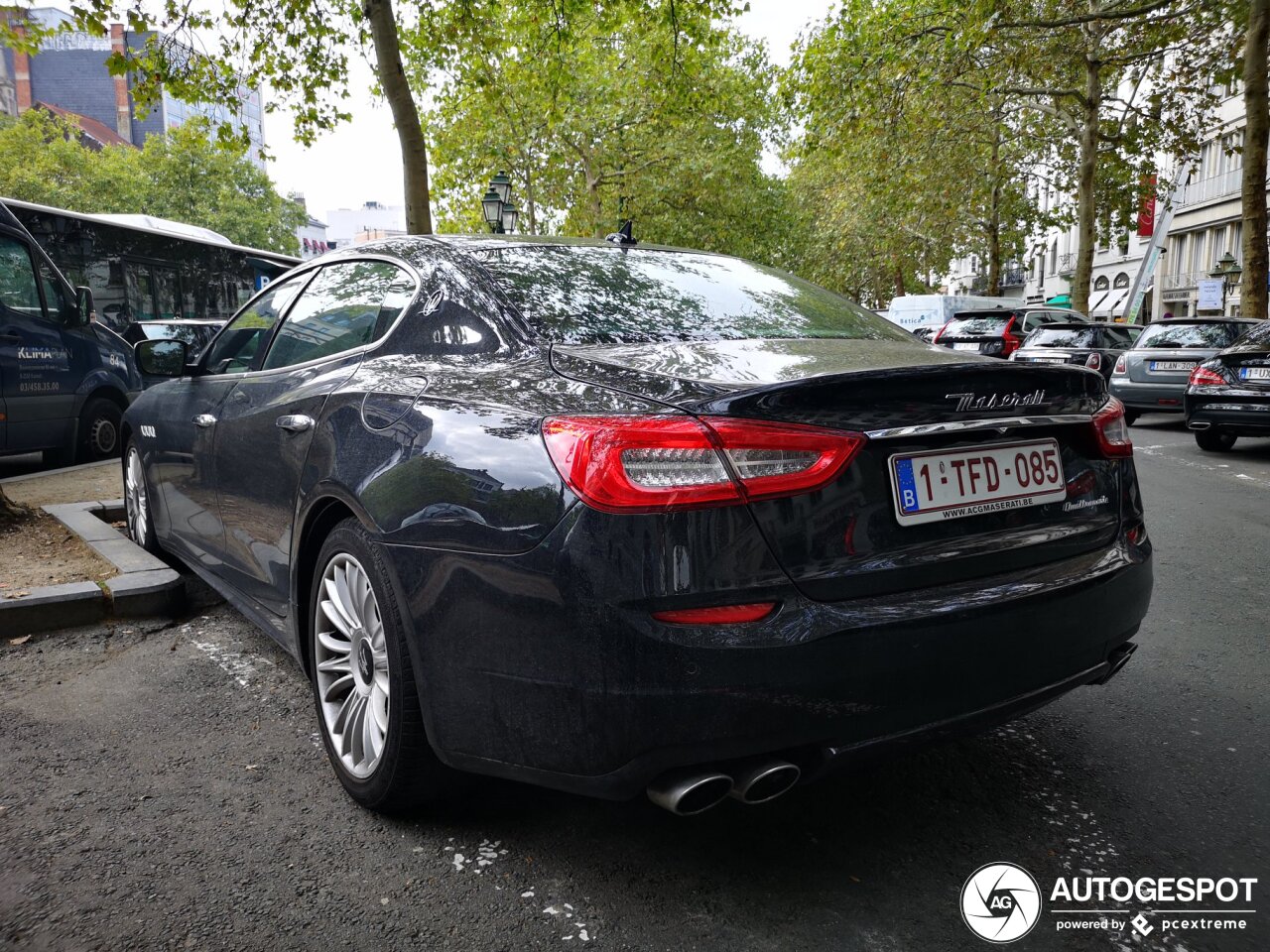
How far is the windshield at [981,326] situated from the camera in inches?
846

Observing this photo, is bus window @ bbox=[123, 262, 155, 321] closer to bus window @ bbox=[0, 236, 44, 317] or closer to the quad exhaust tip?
bus window @ bbox=[0, 236, 44, 317]

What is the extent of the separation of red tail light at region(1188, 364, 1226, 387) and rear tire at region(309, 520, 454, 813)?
10746mm

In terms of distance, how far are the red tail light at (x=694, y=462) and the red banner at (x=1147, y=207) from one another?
33.7 metres

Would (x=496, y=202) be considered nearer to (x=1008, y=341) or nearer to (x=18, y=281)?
(x=18, y=281)

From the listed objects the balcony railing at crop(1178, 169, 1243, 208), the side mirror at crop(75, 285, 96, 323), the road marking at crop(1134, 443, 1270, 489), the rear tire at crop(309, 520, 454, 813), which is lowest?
the road marking at crop(1134, 443, 1270, 489)

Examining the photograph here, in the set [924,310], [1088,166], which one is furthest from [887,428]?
[924,310]

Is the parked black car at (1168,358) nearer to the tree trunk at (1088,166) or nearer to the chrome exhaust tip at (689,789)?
the chrome exhaust tip at (689,789)

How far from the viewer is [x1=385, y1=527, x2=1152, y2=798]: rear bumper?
201cm

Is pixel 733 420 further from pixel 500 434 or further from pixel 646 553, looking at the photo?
pixel 500 434

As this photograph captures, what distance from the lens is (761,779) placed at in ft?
6.73

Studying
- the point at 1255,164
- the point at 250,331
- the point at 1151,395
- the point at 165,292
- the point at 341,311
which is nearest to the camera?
the point at 341,311

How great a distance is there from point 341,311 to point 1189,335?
43.1 feet

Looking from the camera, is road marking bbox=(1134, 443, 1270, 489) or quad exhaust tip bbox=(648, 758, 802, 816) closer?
quad exhaust tip bbox=(648, 758, 802, 816)

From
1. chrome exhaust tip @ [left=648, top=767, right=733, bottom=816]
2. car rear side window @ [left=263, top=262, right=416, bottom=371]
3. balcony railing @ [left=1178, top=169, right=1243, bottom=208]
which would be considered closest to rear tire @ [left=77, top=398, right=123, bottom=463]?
car rear side window @ [left=263, top=262, right=416, bottom=371]
